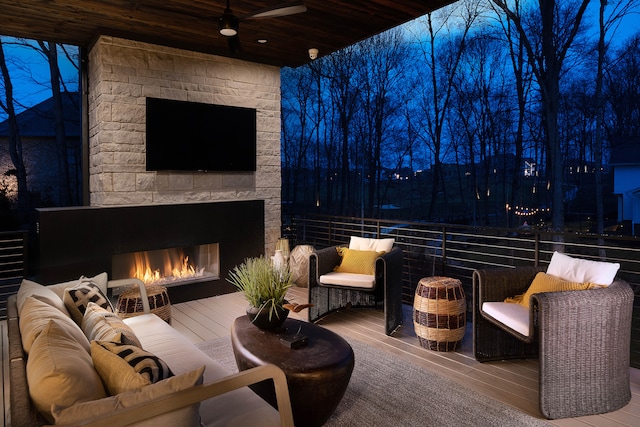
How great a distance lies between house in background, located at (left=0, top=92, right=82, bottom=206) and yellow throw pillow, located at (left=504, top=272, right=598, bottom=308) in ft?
18.9

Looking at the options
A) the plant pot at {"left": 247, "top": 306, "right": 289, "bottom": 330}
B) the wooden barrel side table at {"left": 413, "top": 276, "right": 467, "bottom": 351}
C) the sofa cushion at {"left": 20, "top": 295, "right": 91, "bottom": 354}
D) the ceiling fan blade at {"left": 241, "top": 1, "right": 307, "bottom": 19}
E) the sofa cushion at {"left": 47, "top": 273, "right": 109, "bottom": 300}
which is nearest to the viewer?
the sofa cushion at {"left": 20, "top": 295, "right": 91, "bottom": 354}

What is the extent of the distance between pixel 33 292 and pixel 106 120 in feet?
9.02

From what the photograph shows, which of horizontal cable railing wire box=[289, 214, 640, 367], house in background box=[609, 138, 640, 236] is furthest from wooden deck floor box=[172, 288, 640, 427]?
house in background box=[609, 138, 640, 236]

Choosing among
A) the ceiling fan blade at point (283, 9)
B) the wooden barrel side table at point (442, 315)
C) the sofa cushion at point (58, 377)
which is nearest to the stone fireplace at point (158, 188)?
the ceiling fan blade at point (283, 9)

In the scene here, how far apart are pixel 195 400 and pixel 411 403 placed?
67.1 inches

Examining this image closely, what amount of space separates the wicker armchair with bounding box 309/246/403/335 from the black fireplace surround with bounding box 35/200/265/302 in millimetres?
1602

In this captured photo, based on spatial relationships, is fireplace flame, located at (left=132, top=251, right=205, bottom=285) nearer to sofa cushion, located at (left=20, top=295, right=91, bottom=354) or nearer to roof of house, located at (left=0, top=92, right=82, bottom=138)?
roof of house, located at (left=0, top=92, right=82, bottom=138)

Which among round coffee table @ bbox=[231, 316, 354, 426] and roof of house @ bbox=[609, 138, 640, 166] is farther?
roof of house @ bbox=[609, 138, 640, 166]

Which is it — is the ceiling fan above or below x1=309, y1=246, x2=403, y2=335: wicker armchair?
above

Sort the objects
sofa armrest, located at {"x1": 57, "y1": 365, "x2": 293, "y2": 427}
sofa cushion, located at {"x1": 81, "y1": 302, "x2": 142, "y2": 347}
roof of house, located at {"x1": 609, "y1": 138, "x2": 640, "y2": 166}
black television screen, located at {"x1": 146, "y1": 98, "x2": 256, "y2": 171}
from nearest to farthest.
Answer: sofa armrest, located at {"x1": 57, "y1": 365, "x2": 293, "y2": 427} → sofa cushion, located at {"x1": 81, "y1": 302, "x2": 142, "y2": 347} → black television screen, located at {"x1": 146, "y1": 98, "x2": 256, "y2": 171} → roof of house, located at {"x1": 609, "y1": 138, "x2": 640, "y2": 166}

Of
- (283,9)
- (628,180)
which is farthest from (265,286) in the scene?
(628,180)

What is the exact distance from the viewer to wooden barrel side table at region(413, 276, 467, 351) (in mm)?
3459

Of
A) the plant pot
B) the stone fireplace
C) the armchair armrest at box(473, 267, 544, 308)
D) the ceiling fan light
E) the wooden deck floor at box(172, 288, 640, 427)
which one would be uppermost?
the ceiling fan light

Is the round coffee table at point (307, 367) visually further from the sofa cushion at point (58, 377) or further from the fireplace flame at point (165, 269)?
the fireplace flame at point (165, 269)
